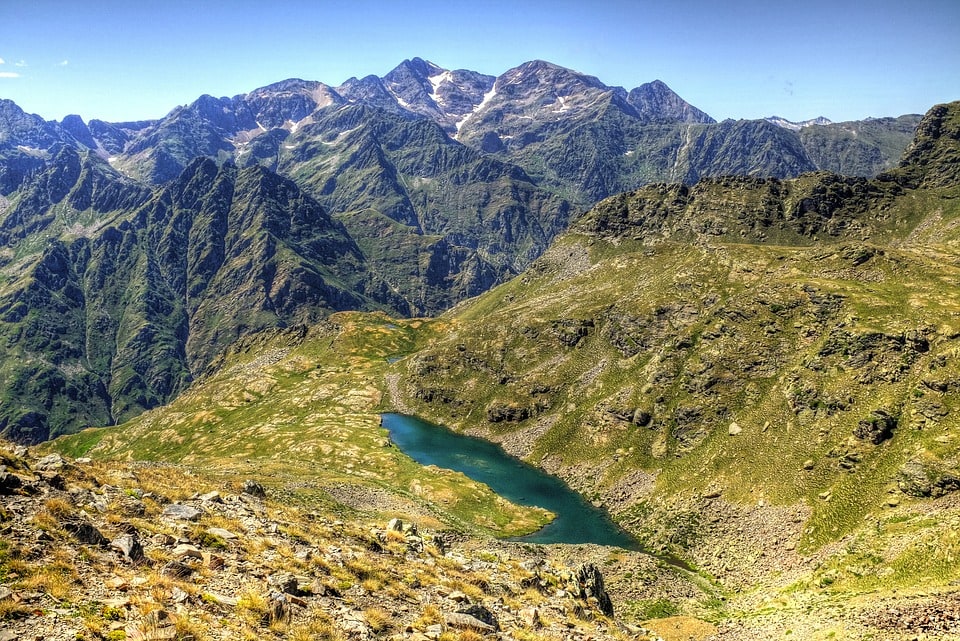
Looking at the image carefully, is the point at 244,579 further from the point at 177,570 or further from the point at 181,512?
the point at 181,512

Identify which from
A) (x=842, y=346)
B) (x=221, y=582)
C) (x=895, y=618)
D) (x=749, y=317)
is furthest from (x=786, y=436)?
(x=221, y=582)

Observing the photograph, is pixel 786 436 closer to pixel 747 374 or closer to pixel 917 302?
pixel 747 374

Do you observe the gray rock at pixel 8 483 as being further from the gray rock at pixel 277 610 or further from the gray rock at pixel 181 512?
the gray rock at pixel 277 610

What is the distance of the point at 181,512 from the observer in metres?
33.9

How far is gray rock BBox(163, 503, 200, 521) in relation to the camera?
33094mm

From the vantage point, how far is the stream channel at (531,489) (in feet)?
408

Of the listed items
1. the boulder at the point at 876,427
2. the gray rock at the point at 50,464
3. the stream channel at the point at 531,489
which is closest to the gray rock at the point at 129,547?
the gray rock at the point at 50,464

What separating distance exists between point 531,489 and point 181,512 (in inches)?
5241

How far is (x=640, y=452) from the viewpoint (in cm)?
15488

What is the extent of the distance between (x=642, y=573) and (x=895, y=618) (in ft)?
142

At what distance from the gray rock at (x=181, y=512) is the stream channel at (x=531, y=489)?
95492mm

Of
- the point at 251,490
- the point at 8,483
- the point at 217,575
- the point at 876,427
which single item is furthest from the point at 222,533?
the point at 876,427

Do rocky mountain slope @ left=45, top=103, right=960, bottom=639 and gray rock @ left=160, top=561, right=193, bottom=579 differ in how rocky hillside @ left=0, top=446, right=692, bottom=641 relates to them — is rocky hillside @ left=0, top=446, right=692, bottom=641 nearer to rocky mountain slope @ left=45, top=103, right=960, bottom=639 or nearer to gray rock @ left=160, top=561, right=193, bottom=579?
gray rock @ left=160, top=561, right=193, bottom=579

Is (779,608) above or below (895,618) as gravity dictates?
below
